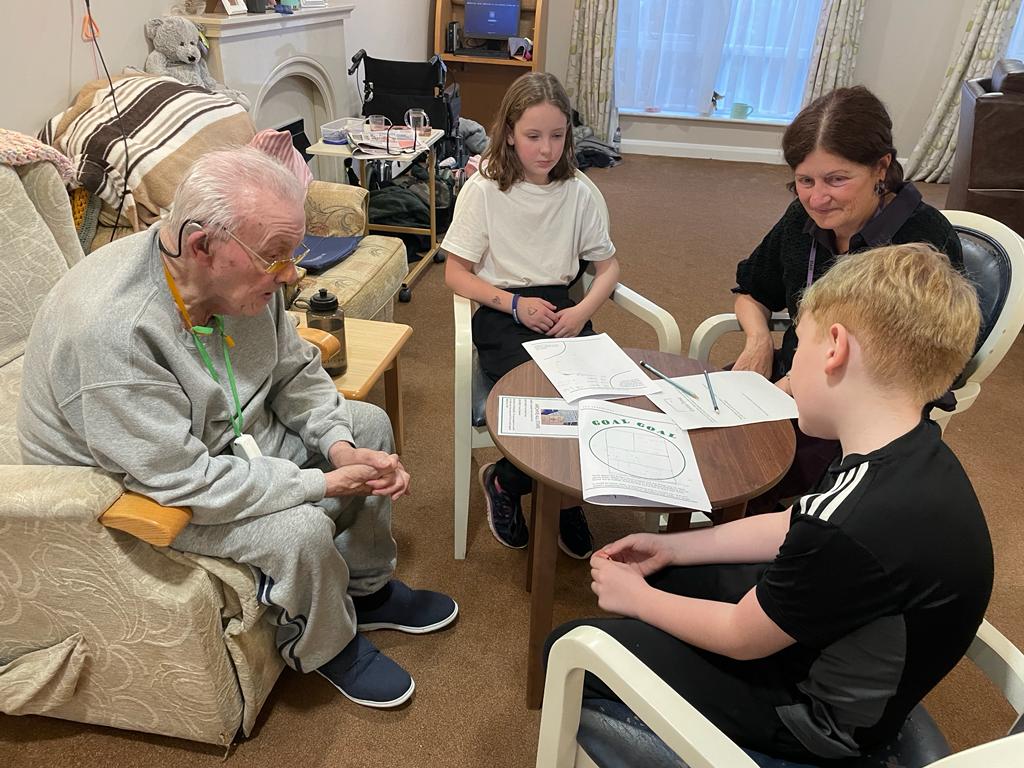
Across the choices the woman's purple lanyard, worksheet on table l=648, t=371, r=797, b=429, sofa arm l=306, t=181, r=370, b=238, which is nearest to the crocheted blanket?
sofa arm l=306, t=181, r=370, b=238

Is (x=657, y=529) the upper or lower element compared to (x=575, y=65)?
lower

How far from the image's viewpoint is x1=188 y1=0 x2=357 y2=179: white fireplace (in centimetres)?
273

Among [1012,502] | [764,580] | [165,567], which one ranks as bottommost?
[1012,502]

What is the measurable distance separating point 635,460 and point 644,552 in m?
0.15

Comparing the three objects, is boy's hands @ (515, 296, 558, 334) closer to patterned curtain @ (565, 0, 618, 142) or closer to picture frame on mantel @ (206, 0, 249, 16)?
picture frame on mantel @ (206, 0, 249, 16)

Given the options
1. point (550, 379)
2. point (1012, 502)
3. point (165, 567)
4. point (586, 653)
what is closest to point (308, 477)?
point (165, 567)

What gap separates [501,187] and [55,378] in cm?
112

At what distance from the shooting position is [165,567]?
119 centimetres

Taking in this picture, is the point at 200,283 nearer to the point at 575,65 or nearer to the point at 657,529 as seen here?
the point at 657,529

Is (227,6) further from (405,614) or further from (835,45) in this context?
(835,45)

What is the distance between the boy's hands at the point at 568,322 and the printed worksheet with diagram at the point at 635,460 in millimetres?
444

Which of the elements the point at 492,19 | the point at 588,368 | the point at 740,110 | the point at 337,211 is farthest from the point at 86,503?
the point at 740,110

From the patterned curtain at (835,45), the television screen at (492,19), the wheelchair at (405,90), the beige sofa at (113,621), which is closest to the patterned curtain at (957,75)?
the patterned curtain at (835,45)

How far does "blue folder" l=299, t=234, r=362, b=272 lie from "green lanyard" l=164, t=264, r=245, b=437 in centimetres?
118
